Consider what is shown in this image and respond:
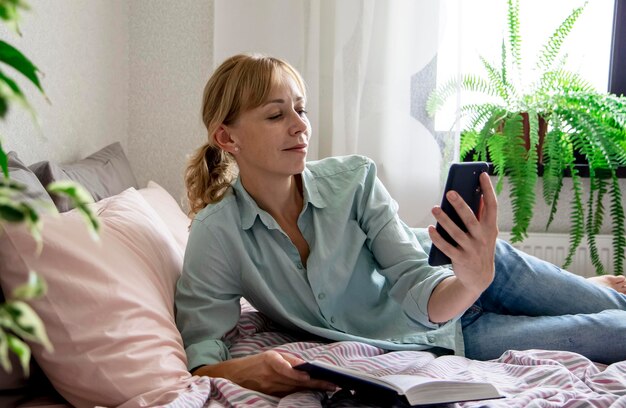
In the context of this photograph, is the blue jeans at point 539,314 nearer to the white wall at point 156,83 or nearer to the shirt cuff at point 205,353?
the shirt cuff at point 205,353

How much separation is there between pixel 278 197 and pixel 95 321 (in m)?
0.51

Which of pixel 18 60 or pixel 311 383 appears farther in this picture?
pixel 311 383

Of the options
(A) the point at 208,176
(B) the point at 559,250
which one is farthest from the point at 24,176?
(B) the point at 559,250

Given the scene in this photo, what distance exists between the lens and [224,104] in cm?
164

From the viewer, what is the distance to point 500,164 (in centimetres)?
265

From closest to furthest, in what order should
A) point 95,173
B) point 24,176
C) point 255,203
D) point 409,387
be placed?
point 409,387, point 24,176, point 255,203, point 95,173

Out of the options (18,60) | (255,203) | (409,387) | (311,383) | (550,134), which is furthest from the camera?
(550,134)

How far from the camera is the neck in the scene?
1.65 m

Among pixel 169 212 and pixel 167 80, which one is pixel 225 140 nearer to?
pixel 169 212

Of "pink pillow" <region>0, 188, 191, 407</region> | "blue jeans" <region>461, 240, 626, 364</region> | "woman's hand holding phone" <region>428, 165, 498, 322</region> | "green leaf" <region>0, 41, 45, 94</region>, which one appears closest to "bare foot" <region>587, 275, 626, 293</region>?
"blue jeans" <region>461, 240, 626, 364</region>

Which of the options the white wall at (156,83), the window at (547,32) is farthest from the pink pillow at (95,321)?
the window at (547,32)

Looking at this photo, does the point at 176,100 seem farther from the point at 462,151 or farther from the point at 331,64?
the point at 462,151

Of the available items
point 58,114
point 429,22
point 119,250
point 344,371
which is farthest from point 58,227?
point 429,22

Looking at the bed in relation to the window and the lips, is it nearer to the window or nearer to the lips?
the lips
